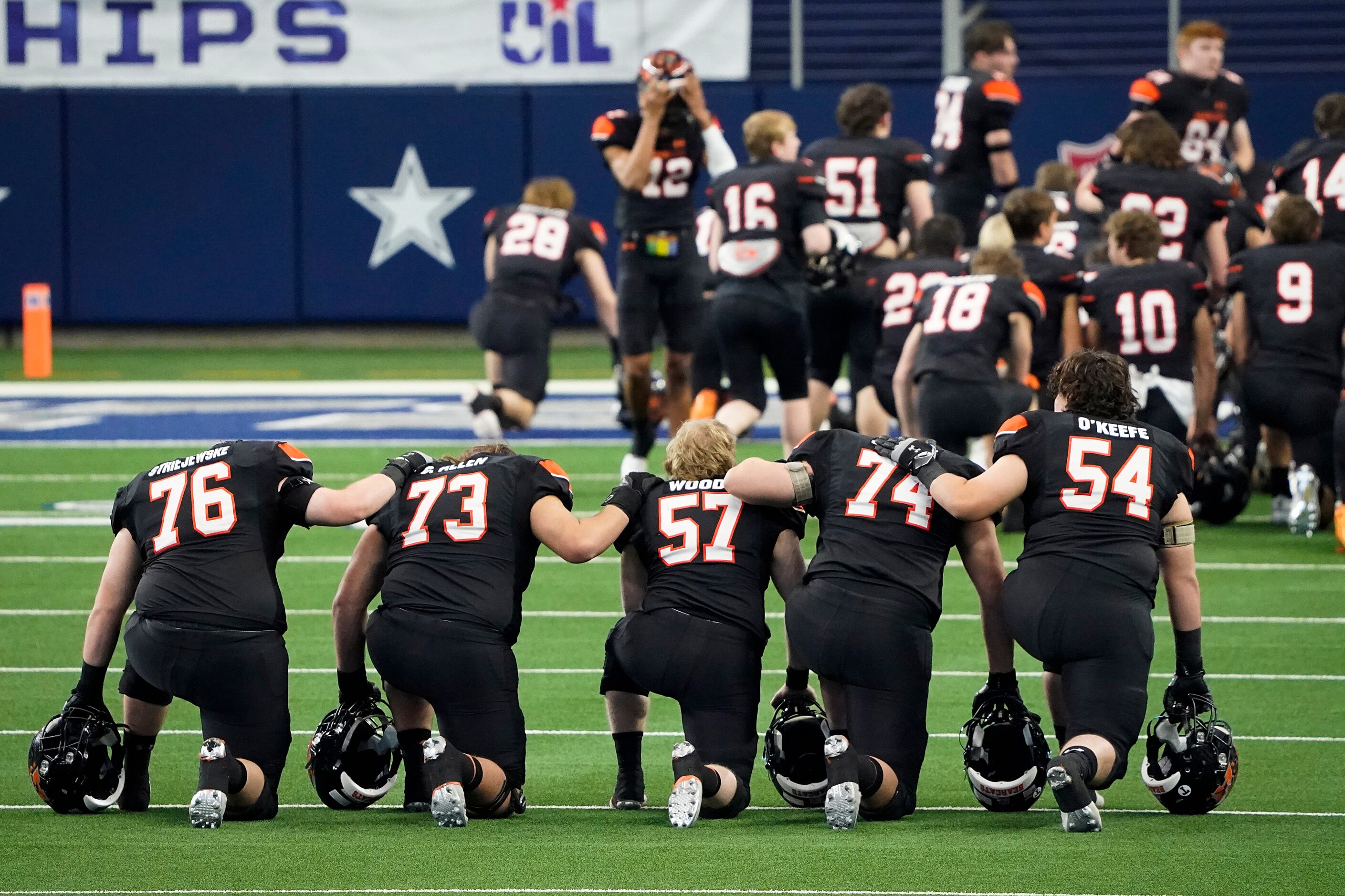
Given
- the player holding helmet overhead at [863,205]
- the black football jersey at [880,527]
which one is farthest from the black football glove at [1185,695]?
the player holding helmet overhead at [863,205]

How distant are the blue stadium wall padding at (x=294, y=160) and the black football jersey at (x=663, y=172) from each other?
8142 millimetres

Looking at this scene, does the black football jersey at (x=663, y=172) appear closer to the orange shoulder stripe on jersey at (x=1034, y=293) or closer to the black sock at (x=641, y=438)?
the black sock at (x=641, y=438)

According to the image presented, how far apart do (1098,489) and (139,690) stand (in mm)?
2828

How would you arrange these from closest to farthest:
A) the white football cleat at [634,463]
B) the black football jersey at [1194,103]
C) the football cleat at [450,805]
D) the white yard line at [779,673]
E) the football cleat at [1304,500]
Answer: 1. the football cleat at [450,805]
2. the white yard line at [779,673]
3. the football cleat at [1304,500]
4. the white football cleat at [634,463]
5. the black football jersey at [1194,103]

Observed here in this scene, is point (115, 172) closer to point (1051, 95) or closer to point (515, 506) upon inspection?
point (1051, 95)

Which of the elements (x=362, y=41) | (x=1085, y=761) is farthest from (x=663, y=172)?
(x=362, y=41)

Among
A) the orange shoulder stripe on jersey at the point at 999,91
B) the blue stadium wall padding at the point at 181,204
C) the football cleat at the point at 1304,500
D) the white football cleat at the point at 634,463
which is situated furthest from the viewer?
the blue stadium wall padding at the point at 181,204

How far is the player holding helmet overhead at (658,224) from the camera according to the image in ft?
39.0

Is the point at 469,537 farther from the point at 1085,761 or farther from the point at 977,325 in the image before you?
the point at 977,325

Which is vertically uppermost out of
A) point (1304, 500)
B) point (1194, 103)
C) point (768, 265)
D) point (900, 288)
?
point (1194, 103)

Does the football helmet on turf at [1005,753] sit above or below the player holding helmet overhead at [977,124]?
→ below

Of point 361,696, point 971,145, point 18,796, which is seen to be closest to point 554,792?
point 361,696

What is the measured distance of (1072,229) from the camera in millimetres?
12406

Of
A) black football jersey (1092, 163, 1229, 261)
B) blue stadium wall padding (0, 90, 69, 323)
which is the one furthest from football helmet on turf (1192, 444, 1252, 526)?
blue stadium wall padding (0, 90, 69, 323)
